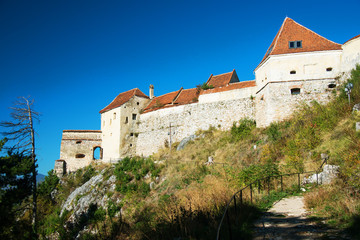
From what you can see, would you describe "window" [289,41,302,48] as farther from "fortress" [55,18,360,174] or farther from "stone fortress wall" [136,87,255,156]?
"stone fortress wall" [136,87,255,156]

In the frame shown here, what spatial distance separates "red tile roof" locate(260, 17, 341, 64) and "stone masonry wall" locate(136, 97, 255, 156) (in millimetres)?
5127

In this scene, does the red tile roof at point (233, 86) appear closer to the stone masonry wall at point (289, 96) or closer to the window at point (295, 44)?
the stone masonry wall at point (289, 96)

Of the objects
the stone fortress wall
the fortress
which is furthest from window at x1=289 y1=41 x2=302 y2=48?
the stone fortress wall

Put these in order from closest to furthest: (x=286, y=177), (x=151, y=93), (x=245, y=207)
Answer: (x=245, y=207) < (x=286, y=177) < (x=151, y=93)

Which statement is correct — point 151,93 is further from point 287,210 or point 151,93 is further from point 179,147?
point 287,210

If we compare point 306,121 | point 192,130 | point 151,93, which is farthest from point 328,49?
point 151,93

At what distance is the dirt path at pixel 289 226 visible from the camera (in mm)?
5234

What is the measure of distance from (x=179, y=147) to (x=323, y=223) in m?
19.9

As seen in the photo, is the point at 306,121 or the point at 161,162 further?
the point at 161,162

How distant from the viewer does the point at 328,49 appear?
18062mm

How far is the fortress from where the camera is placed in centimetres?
1819

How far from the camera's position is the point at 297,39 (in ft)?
63.0

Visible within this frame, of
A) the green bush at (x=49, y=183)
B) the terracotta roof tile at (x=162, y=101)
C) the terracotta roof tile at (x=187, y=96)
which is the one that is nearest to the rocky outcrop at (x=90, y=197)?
the green bush at (x=49, y=183)

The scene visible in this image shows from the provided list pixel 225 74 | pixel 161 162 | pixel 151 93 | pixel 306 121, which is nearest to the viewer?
pixel 306 121
